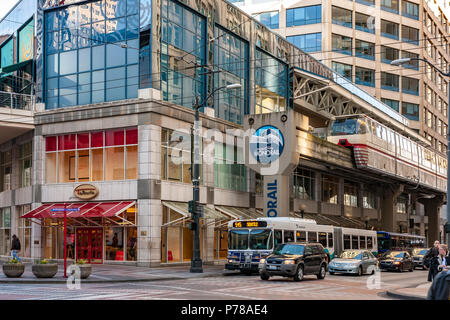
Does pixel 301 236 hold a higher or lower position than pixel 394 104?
lower

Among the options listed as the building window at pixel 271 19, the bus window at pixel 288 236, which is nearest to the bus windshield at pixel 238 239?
the bus window at pixel 288 236

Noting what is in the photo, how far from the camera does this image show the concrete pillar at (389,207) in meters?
66.6

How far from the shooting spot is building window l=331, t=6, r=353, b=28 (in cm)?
8250

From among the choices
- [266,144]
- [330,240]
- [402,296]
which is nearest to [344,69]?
[266,144]

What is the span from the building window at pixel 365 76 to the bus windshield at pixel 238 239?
57.7 m

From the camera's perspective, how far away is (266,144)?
132 feet

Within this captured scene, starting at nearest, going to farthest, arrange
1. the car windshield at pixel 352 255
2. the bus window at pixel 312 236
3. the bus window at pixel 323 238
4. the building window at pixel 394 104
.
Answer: the car windshield at pixel 352 255 < the bus window at pixel 312 236 < the bus window at pixel 323 238 < the building window at pixel 394 104

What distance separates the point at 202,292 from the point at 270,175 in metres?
20.5

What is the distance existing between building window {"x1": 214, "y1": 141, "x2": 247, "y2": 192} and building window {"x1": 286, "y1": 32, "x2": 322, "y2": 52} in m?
39.7

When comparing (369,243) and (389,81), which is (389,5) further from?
(369,243)

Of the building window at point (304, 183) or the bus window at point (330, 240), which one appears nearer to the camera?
the bus window at point (330, 240)

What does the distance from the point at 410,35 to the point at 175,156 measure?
61.8m

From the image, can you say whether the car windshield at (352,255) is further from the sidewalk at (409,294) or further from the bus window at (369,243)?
the bus window at (369,243)
